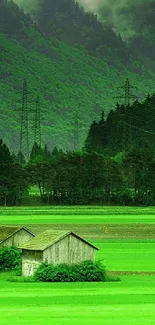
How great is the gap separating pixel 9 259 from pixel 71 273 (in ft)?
30.4

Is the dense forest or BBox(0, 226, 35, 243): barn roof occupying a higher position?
the dense forest

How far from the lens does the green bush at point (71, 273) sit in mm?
49906

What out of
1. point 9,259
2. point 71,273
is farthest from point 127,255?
point 71,273

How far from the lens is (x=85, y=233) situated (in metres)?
81.2

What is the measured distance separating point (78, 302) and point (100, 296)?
263 centimetres

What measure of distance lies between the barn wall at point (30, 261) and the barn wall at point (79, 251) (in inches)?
95.3

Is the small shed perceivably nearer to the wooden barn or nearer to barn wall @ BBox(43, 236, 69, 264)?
the wooden barn

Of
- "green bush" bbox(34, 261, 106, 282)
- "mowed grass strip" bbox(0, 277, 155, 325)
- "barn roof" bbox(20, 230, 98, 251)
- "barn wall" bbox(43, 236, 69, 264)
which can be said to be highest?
"barn roof" bbox(20, 230, 98, 251)

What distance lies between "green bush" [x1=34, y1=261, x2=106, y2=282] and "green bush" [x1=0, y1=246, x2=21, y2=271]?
23.0ft

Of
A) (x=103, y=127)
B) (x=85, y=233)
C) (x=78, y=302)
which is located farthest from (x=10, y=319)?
(x=103, y=127)

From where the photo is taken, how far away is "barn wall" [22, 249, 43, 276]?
53094 mm

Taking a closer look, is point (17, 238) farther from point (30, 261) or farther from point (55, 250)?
point (55, 250)

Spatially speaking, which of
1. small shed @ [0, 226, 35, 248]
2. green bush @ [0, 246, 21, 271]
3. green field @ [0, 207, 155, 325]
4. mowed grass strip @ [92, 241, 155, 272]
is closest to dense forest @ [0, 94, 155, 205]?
green field @ [0, 207, 155, 325]

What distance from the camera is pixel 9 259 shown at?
59.0 meters
